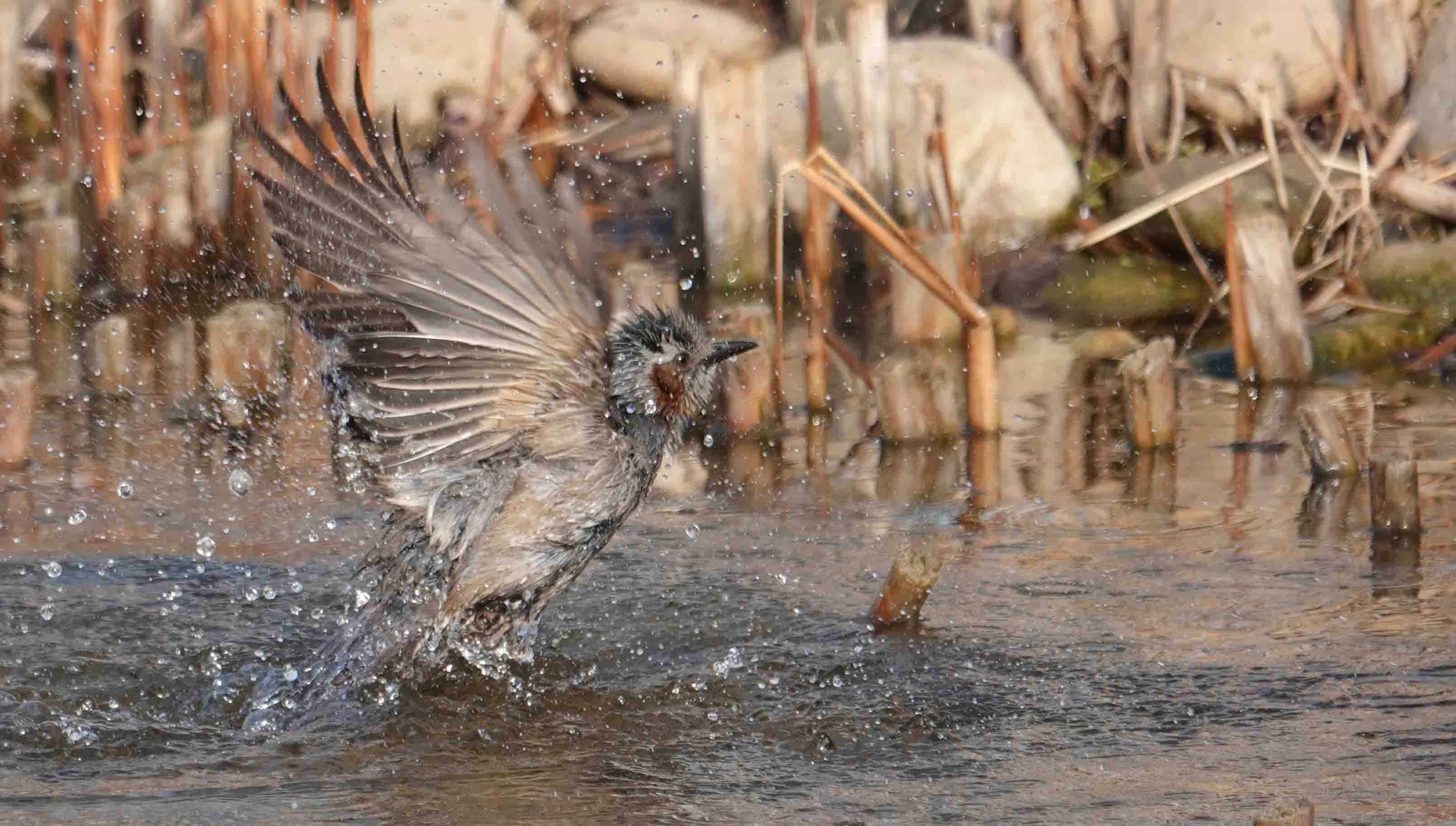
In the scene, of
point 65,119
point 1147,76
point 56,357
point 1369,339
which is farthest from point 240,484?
point 1147,76

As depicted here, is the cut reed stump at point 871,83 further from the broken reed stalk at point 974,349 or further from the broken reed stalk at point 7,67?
the broken reed stalk at point 7,67

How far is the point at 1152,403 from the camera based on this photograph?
7.55 m

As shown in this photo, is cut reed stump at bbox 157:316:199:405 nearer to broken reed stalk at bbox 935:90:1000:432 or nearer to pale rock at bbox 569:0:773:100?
broken reed stalk at bbox 935:90:1000:432

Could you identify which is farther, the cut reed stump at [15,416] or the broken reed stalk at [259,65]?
the broken reed stalk at [259,65]

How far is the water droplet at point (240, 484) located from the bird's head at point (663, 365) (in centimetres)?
242

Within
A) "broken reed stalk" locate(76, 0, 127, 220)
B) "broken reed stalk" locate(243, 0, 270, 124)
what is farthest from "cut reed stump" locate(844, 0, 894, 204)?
"broken reed stalk" locate(76, 0, 127, 220)

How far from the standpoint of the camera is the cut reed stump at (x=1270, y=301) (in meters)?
8.30

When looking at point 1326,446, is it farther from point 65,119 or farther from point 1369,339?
point 65,119

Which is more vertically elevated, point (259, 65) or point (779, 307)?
point (259, 65)

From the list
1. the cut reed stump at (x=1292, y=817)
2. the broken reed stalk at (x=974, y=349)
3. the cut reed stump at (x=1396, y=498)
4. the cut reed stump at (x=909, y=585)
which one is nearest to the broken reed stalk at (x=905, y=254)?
the broken reed stalk at (x=974, y=349)

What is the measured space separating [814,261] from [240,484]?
247 cm

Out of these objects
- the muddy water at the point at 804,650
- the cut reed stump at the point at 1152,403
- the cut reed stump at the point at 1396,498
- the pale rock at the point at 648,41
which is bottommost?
the muddy water at the point at 804,650

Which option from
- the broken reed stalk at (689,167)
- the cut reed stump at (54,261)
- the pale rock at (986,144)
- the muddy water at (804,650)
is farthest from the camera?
the pale rock at (986,144)

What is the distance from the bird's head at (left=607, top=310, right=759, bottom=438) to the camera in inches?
198
